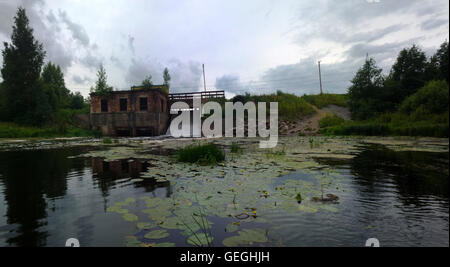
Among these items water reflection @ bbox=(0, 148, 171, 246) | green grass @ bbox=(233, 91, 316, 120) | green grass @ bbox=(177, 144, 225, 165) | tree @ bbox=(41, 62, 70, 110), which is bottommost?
water reflection @ bbox=(0, 148, 171, 246)

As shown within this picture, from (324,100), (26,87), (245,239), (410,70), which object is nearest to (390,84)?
(410,70)

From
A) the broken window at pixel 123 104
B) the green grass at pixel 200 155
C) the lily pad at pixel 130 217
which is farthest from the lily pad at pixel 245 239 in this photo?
the broken window at pixel 123 104

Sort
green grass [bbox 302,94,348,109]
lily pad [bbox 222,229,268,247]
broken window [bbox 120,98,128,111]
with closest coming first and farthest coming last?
lily pad [bbox 222,229,268,247] → broken window [bbox 120,98,128,111] → green grass [bbox 302,94,348,109]

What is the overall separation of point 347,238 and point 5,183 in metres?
6.80

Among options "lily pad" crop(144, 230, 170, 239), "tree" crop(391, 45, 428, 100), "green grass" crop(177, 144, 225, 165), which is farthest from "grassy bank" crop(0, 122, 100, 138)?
"tree" crop(391, 45, 428, 100)

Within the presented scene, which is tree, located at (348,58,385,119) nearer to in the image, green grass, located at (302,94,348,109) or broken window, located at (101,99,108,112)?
green grass, located at (302,94,348,109)

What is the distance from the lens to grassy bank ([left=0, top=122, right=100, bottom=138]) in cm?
2259

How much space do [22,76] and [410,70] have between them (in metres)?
46.5

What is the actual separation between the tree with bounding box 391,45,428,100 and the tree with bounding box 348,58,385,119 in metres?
1.73

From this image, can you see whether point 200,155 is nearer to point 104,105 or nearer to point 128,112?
point 128,112

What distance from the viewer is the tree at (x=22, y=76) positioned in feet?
87.9

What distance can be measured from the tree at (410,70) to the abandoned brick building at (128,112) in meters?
27.6

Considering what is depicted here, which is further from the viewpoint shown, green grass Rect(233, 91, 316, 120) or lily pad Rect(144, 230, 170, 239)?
green grass Rect(233, 91, 316, 120)

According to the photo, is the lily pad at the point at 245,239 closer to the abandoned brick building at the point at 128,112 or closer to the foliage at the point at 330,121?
the foliage at the point at 330,121
